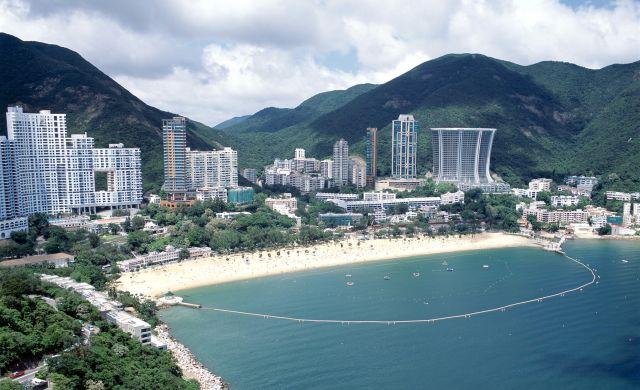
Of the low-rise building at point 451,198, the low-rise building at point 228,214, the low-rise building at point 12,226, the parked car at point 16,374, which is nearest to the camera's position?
the parked car at point 16,374

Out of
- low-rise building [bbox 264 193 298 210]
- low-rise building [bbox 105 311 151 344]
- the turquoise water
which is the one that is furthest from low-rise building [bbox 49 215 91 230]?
low-rise building [bbox 105 311 151 344]

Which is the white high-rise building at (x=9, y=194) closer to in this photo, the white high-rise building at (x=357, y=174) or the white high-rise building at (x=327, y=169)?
the white high-rise building at (x=357, y=174)

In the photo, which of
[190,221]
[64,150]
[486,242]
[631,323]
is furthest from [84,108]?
[631,323]

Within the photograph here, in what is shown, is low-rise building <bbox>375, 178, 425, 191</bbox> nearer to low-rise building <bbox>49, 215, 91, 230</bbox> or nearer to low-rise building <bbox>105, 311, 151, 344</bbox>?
low-rise building <bbox>49, 215, 91, 230</bbox>

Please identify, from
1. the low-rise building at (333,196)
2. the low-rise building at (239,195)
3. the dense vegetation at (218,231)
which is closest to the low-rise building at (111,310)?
the dense vegetation at (218,231)

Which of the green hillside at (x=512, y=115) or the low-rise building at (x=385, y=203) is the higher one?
the green hillside at (x=512, y=115)

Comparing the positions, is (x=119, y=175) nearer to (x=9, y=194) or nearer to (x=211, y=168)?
(x=211, y=168)

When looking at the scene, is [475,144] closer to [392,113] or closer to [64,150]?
[392,113]
